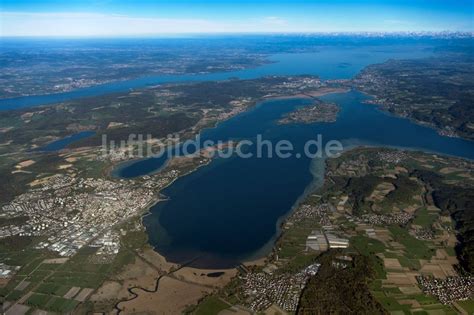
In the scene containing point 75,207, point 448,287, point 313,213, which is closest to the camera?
point 448,287

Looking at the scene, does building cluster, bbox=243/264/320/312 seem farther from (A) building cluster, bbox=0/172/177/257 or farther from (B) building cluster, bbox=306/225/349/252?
(A) building cluster, bbox=0/172/177/257

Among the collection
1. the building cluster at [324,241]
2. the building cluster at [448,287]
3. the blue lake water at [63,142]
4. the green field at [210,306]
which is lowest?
the green field at [210,306]

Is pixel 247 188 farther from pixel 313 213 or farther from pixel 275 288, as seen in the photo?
pixel 275 288

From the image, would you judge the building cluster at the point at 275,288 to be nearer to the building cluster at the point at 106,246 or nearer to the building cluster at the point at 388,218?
the building cluster at the point at 388,218

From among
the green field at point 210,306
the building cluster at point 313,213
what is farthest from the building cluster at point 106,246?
the building cluster at point 313,213

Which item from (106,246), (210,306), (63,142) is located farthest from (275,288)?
(63,142)

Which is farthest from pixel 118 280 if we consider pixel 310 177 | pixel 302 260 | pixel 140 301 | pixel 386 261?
pixel 310 177
